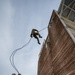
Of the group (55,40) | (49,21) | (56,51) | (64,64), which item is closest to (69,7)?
(49,21)

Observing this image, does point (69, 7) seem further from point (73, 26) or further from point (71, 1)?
point (73, 26)

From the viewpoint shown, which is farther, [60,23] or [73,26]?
[73,26]

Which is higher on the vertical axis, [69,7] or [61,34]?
[69,7]

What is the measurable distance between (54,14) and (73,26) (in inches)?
88.0

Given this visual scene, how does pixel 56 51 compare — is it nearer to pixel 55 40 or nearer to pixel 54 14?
pixel 55 40

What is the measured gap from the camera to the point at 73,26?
40.4 feet

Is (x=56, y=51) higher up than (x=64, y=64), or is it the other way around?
(x=56, y=51)

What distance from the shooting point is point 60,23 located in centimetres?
1134

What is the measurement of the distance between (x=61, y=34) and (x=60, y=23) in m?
1.09

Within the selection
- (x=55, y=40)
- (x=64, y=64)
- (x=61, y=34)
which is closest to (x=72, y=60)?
(x=64, y=64)

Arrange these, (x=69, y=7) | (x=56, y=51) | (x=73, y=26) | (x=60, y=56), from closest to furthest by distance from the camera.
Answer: (x=60, y=56)
(x=56, y=51)
(x=73, y=26)
(x=69, y=7)

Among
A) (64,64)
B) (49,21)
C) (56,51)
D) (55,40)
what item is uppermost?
(49,21)

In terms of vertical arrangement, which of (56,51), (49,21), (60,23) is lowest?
(56,51)

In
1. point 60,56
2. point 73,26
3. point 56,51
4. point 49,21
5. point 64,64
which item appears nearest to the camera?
point 64,64
